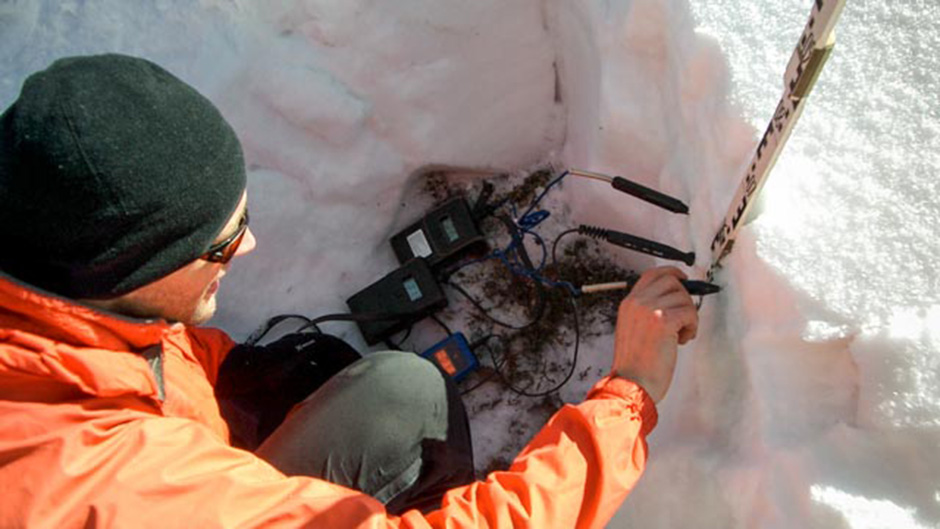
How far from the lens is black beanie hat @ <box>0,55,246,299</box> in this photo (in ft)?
3.48

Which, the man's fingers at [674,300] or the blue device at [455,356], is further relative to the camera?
the blue device at [455,356]

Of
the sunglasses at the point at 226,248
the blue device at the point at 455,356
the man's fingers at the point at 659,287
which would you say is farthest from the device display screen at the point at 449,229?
the sunglasses at the point at 226,248

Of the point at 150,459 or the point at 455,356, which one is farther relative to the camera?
the point at 455,356

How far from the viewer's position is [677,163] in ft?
5.74

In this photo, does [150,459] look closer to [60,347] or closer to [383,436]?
[60,347]

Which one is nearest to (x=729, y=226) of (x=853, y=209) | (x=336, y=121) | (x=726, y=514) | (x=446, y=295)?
(x=853, y=209)

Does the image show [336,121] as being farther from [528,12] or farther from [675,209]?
[675,209]

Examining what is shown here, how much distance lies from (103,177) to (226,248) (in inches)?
10.0

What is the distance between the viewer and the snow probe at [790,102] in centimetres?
106

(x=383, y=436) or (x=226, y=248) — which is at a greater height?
(x=226, y=248)

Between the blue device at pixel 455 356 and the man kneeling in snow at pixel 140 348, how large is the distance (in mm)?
705

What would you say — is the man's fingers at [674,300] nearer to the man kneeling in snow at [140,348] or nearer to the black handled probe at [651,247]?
the man kneeling in snow at [140,348]

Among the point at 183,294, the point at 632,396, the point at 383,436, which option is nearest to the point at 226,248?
the point at 183,294

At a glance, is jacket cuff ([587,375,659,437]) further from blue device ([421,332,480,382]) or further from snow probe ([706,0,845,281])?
blue device ([421,332,480,382])
